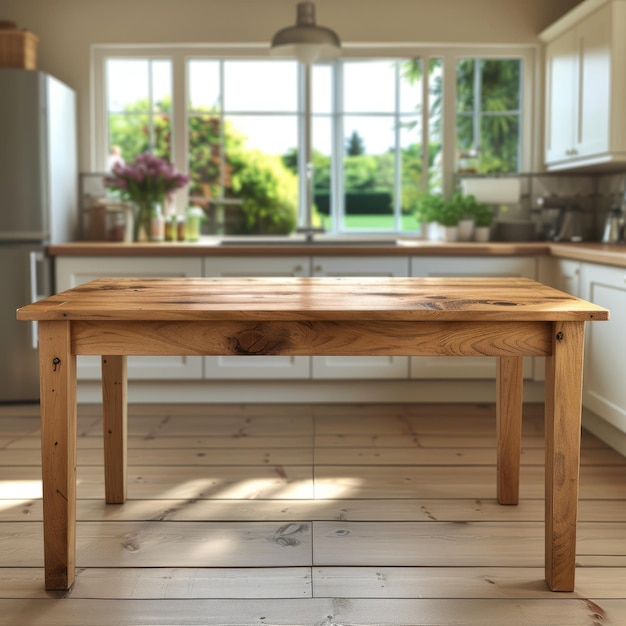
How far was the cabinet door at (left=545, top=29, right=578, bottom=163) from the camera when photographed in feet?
15.3

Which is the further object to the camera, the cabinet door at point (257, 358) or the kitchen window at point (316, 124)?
the kitchen window at point (316, 124)

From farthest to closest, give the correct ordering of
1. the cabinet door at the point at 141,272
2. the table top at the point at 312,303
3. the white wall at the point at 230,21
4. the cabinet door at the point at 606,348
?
1. the white wall at the point at 230,21
2. the cabinet door at the point at 141,272
3. the cabinet door at the point at 606,348
4. the table top at the point at 312,303

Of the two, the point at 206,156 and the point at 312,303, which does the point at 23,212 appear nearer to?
the point at 206,156

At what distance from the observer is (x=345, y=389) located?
15.4 ft

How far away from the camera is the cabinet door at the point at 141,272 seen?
15.1ft

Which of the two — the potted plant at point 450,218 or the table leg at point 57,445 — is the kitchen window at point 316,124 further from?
the table leg at point 57,445

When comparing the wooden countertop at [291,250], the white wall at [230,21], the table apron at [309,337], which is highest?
the white wall at [230,21]

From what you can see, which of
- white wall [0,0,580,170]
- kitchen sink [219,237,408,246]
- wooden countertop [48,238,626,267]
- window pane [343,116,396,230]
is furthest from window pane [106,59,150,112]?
window pane [343,116,396,230]

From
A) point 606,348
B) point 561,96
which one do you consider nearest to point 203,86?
point 561,96

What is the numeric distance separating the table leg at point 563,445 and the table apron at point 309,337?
0.17ft

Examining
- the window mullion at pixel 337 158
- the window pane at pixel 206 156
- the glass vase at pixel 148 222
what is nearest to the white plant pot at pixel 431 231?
the window mullion at pixel 337 158

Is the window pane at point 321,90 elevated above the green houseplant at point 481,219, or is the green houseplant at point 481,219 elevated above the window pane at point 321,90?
the window pane at point 321,90

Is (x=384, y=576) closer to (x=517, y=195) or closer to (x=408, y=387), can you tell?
(x=408, y=387)

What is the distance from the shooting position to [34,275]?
14.8ft
